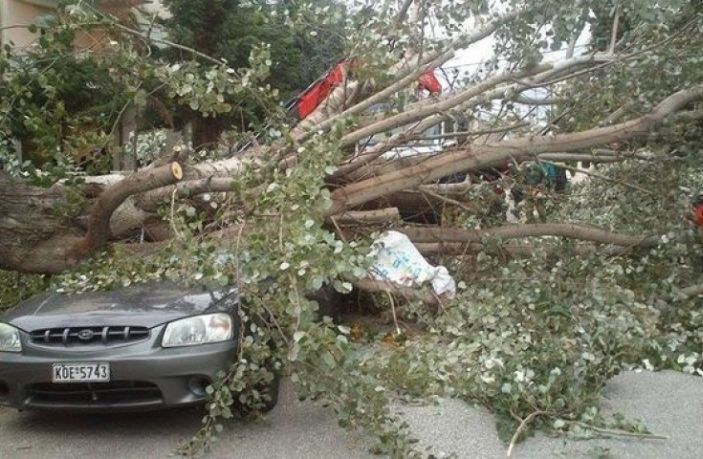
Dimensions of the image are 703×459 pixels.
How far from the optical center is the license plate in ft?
13.7

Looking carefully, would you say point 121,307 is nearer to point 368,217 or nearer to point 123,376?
point 123,376

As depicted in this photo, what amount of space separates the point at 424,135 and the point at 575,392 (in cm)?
300

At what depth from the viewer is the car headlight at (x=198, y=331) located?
4.28m

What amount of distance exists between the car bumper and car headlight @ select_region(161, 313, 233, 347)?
4cm

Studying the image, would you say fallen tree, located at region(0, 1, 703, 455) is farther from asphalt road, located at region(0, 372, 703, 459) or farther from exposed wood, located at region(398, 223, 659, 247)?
asphalt road, located at region(0, 372, 703, 459)

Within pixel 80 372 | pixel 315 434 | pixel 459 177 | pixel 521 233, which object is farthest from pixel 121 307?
pixel 459 177

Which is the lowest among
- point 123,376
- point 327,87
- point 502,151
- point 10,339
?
point 123,376

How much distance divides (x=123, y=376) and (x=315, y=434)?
1.14 metres

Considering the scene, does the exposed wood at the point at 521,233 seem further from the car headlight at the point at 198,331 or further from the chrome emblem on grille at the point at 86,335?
the chrome emblem on grille at the point at 86,335

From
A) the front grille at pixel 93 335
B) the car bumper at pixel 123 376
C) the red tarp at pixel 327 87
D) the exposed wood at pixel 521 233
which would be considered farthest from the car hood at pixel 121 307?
the red tarp at pixel 327 87

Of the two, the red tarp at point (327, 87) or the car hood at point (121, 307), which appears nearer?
the car hood at point (121, 307)

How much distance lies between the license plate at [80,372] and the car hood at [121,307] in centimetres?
24

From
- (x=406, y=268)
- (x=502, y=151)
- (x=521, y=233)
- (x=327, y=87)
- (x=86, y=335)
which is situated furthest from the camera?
(x=327, y=87)

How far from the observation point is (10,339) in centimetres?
446
